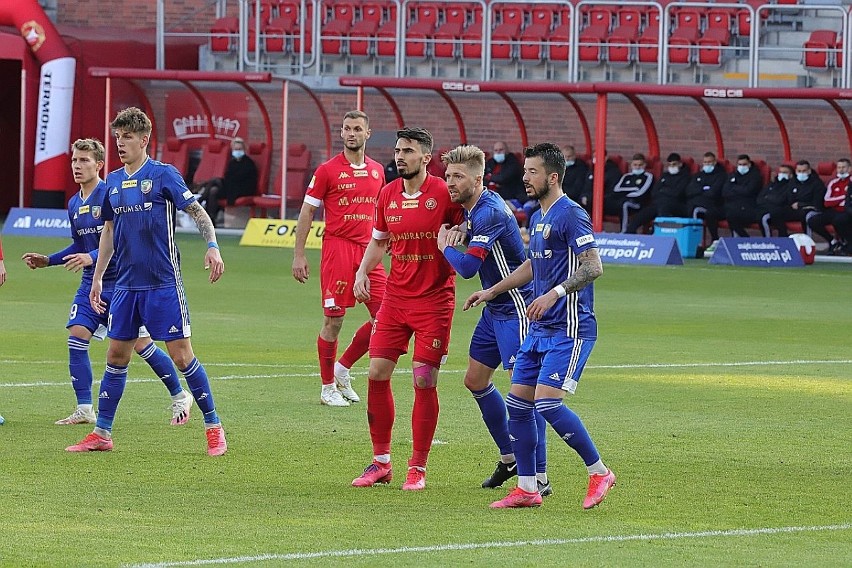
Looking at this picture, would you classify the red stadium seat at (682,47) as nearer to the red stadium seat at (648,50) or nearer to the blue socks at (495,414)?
the red stadium seat at (648,50)

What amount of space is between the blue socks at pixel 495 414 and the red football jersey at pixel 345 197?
3.32m

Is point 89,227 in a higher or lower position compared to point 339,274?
higher

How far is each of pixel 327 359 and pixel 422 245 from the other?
3005 mm

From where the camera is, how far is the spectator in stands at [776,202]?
2522 centimetres

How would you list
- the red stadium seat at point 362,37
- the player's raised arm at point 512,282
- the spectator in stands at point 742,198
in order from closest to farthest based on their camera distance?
the player's raised arm at point 512,282 → the spectator in stands at point 742,198 → the red stadium seat at point 362,37

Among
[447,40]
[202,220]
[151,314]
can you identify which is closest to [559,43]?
[447,40]

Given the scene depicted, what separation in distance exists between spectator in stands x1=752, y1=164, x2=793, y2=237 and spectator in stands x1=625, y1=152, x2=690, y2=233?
1285 mm

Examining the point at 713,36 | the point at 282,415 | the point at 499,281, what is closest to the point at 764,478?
the point at 499,281

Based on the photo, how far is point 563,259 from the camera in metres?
7.43

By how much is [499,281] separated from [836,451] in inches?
96.7

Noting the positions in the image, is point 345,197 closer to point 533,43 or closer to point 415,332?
point 415,332

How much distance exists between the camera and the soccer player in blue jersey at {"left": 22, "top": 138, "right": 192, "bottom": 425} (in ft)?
32.1

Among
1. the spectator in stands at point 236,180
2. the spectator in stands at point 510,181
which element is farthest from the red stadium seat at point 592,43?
the spectator in stands at point 236,180

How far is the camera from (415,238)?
813cm
